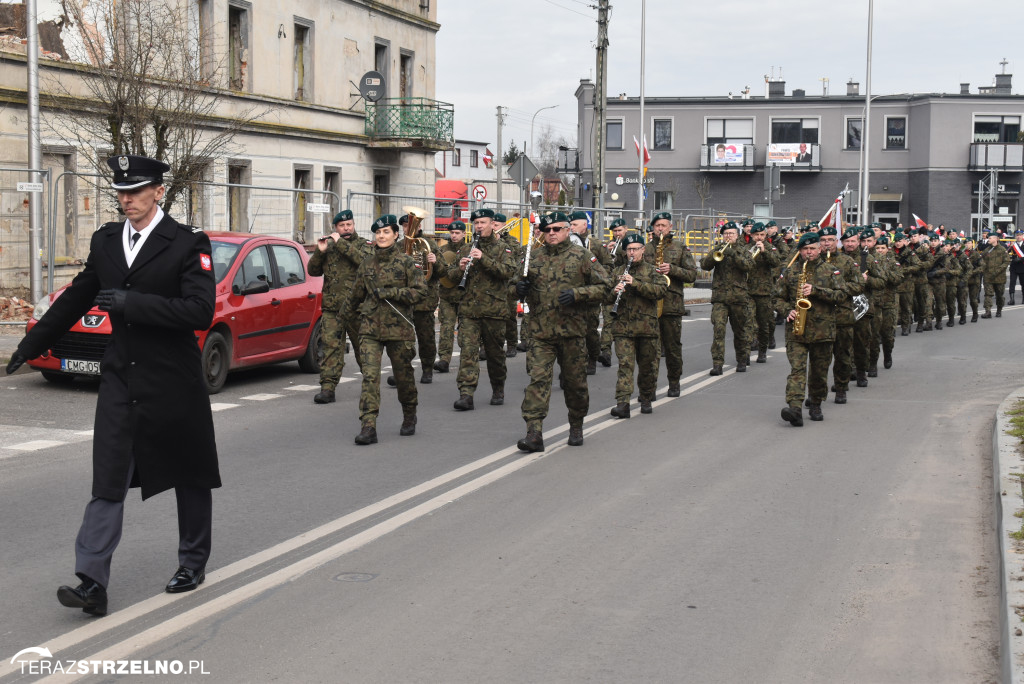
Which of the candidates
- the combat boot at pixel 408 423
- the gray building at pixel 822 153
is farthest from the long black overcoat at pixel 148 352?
the gray building at pixel 822 153

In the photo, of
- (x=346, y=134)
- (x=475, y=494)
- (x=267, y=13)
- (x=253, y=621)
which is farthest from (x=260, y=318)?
(x=346, y=134)

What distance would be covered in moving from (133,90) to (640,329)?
11665 mm

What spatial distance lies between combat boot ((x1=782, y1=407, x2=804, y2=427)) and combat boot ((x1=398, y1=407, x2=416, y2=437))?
348 centimetres

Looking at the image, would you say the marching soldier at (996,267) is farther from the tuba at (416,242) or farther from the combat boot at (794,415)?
the tuba at (416,242)

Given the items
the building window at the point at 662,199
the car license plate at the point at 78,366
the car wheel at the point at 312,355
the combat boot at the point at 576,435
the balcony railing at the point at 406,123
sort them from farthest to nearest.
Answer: the building window at the point at 662,199
the balcony railing at the point at 406,123
the car wheel at the point at 312,355
the car license plate at the point at 78,366
the combat boot at the point at 576,435

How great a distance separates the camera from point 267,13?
28562 mm

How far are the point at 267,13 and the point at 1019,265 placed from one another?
69.4ft

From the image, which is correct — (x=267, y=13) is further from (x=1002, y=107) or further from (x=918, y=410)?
(x=1002, y=107)

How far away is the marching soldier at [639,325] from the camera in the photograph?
11961mm

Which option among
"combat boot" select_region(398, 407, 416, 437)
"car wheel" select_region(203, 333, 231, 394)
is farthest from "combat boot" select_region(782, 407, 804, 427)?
"car wheel" select_region(203, 333, 231, 394)

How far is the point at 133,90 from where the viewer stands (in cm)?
2003

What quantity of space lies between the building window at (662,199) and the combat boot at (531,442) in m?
55.1

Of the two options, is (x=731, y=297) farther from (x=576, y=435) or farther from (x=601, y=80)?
(x=601, y=80)

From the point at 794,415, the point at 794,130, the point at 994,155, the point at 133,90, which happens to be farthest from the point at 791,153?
the point at 794,415
